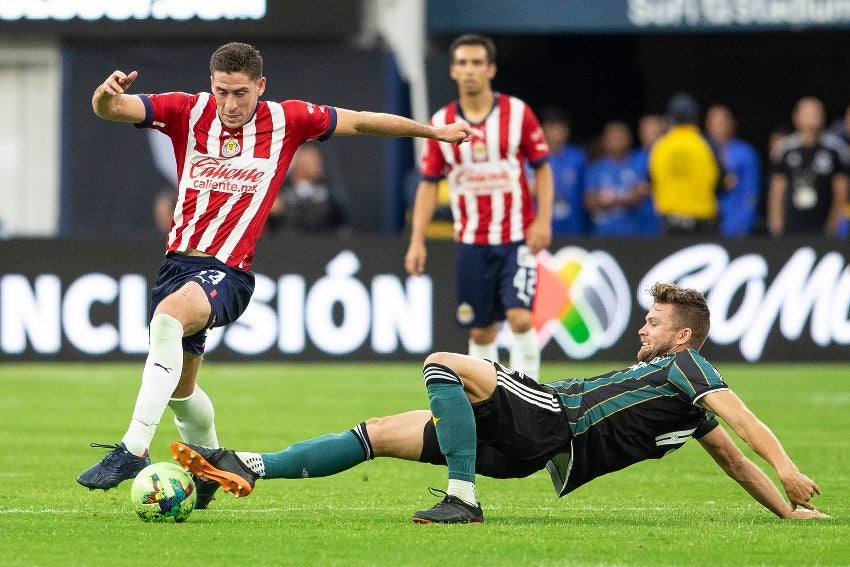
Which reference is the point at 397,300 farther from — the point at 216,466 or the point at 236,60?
the point at 216,466

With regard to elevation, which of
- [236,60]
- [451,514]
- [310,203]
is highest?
[236,60]

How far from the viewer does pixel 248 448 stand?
29.4 ft

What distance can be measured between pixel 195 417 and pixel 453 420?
4.79 feet

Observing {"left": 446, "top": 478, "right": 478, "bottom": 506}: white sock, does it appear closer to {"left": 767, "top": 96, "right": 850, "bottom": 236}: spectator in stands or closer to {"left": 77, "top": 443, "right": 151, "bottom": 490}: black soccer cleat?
{"left": 77, "top": 443, "right": 151, "bottom": 490}: black soccer cleat

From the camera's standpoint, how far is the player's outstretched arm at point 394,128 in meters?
6.92

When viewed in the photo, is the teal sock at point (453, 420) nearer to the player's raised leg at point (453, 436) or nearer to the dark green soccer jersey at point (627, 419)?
the player's raised leg at point (453, 436)

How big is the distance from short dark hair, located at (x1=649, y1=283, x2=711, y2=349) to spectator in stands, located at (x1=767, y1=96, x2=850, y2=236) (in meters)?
9.87

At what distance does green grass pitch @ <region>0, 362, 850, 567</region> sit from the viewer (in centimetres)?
529

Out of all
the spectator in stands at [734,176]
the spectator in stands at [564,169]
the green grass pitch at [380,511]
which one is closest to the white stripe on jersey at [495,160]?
the green grass pitch at [380,511]

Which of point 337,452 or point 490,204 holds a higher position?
point 490,204

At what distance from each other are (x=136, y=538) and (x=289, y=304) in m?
9.33

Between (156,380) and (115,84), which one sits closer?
(156,380)

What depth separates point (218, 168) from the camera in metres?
6.92

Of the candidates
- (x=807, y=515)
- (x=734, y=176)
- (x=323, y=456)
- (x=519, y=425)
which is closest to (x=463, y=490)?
(x=519, y=425)
